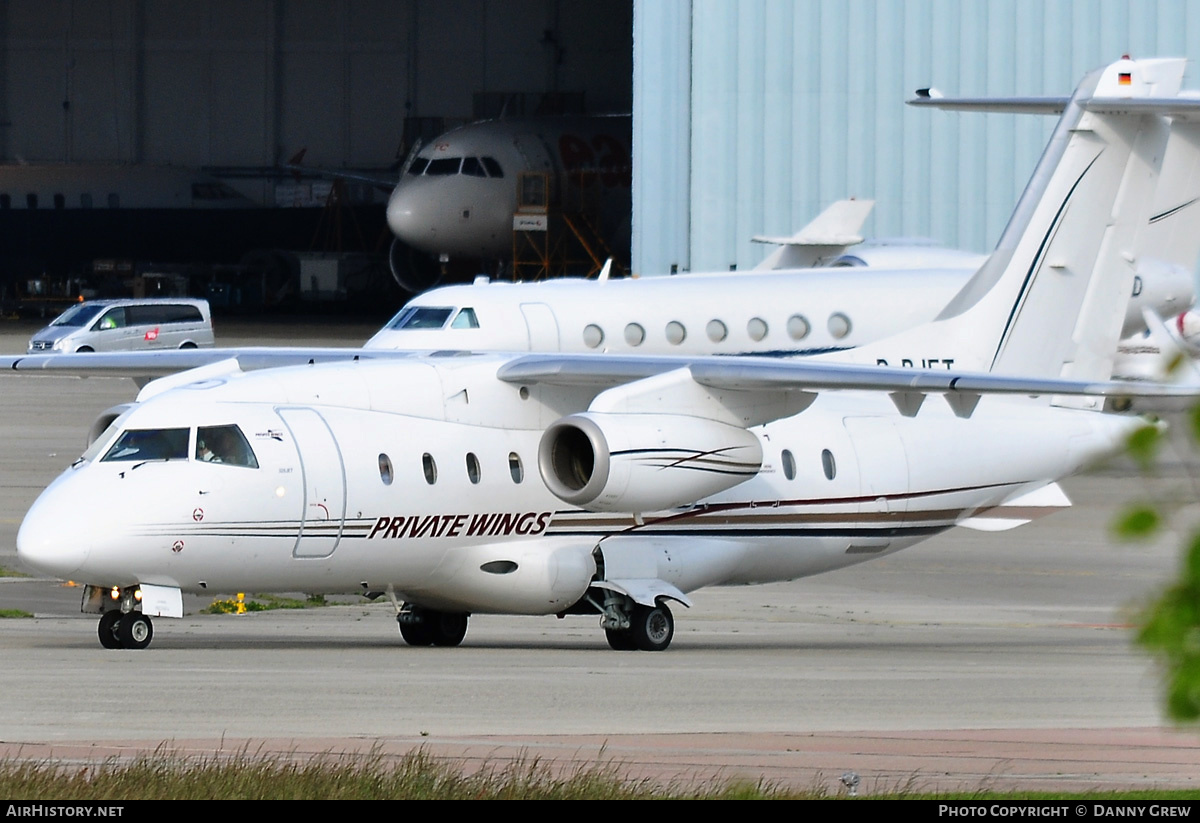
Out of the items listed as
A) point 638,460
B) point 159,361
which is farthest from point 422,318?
point 638,460

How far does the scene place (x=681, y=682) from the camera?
1376 centimetres

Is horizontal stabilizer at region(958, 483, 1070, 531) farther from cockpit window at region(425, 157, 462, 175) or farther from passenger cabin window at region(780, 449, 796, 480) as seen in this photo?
cockpit window at region(425, 157, 462, 175)

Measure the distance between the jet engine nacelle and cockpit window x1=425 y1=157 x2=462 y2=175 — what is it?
4306 centimetres

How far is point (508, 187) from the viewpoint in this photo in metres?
59.0

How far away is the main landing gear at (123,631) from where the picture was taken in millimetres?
15117

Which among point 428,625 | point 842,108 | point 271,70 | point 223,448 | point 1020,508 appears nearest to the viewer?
point 223,448

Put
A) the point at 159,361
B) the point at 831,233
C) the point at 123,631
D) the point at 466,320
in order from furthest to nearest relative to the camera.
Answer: the point at 831,233 → the point at 466,320 → the point at 159,361 → the point at 123,631

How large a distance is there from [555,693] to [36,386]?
37434 millimetres

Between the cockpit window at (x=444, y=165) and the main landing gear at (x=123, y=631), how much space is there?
44.4 m

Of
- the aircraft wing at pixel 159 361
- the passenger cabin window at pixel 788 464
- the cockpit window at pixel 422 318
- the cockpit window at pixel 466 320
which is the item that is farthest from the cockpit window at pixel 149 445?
the cockpit window at pixel 422 318

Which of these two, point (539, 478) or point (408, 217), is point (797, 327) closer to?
point (539, 478)

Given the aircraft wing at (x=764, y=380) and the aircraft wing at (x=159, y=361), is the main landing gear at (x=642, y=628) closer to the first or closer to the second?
the aircraft wing at (x=764, y=380)

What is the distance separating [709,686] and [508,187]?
46.5 m

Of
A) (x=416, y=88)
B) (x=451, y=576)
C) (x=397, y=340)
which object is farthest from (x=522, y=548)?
(x=416, y=88)
